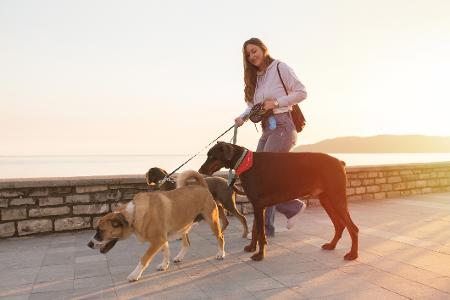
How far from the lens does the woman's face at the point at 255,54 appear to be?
5672 mm

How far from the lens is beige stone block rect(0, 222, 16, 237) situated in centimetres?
673

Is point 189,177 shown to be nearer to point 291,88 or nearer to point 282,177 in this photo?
point 282,177

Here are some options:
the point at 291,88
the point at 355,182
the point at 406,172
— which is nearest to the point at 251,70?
the point at 291,88

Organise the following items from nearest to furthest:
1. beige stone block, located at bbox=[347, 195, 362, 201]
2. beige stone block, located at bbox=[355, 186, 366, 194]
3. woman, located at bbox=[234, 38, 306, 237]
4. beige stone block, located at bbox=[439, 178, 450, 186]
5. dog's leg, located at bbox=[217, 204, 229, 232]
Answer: woman, located at bbox=[234, 38, 306, 237] → dog's leg, located at bbox=[217, 204, 229, 232] → beige stone block, located at bbox=[347, 195, 362, 201] → beige stone block, located at bbox=[355, 186, 366, 194] → beige stone block, located at bbox=[439, 178, 450, 186]

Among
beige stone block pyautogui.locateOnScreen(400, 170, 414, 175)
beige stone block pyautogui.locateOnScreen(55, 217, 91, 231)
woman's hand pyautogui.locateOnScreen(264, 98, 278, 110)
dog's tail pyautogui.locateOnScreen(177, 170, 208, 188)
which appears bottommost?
beige stone block pyautogui.locateOnScreen(55, 217, 91, 231)

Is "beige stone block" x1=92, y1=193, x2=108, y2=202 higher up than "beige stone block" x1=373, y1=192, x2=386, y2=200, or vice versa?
"beige stone block" x1=92, y1=193, x2=108, y2=202

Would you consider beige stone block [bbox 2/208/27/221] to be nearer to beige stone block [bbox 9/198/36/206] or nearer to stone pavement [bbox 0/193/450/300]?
beige stone block [bbox 9/198/36/206]

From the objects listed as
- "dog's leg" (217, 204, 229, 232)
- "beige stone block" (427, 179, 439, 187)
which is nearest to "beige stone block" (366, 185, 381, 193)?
"beige stone block" (427, 179, 439, 187)

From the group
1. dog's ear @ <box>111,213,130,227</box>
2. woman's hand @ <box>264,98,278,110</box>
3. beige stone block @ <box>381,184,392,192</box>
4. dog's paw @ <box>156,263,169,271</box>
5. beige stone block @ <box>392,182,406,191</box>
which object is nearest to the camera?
dog's ear @ <box>111,213,130,227</box>

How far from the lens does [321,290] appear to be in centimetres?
379

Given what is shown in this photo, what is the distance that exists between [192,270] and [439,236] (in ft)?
13.2

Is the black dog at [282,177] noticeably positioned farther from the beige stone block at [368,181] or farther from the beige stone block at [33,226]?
the beige stone block at [368,181]

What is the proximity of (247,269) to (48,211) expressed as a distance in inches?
166

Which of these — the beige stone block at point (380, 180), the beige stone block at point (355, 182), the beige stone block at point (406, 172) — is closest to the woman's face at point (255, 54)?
the beige stone block at point (355, 182)
